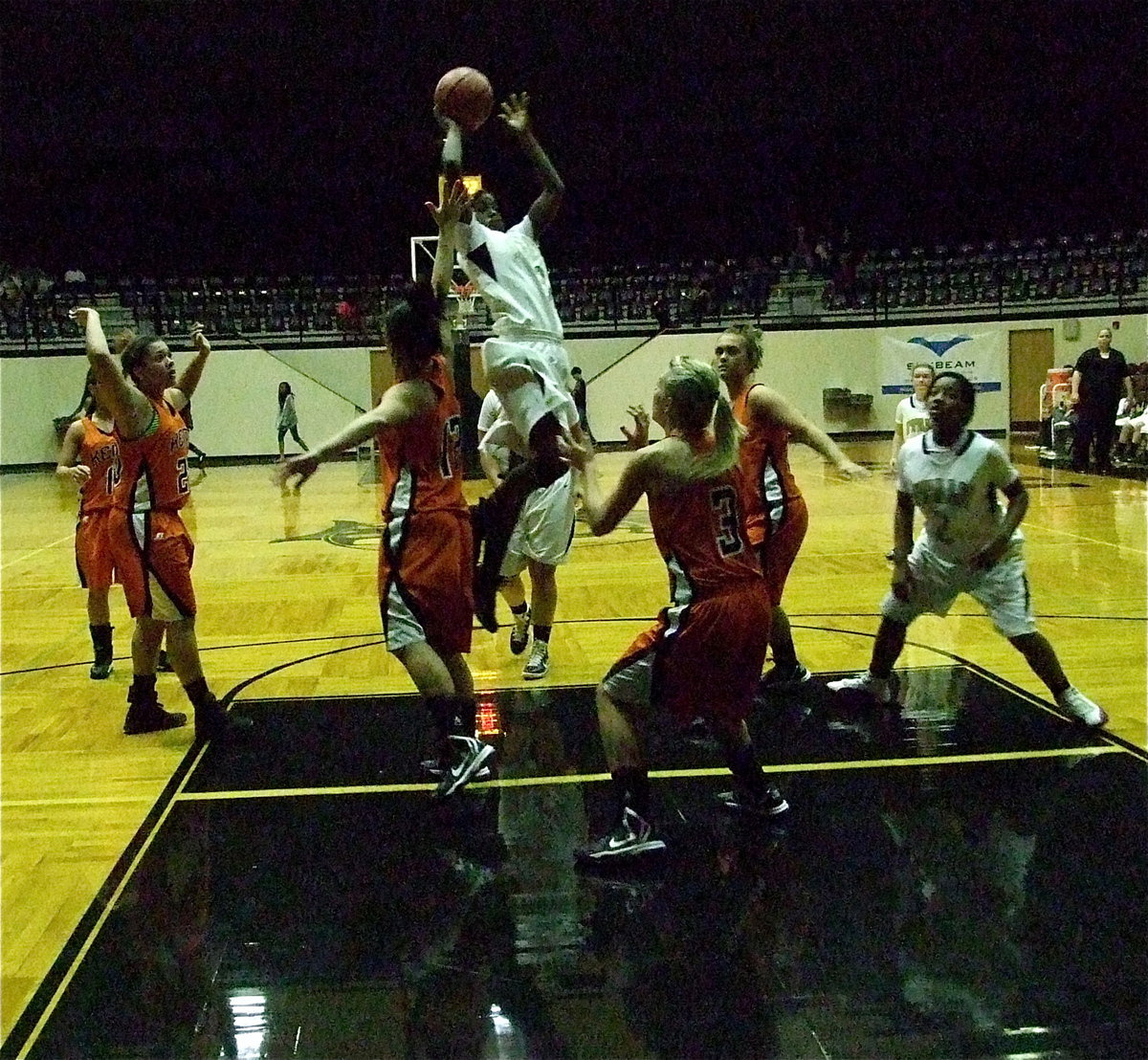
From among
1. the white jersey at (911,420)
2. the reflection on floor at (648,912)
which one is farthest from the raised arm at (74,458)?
the white jersey at (911,420)

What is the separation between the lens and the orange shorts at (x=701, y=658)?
2959 millimetres

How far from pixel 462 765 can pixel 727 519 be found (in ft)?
3.77

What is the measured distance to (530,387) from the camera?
3.44m

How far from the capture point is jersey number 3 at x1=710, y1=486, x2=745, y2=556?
2.96 meters

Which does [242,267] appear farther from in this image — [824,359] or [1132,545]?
[1132,545]

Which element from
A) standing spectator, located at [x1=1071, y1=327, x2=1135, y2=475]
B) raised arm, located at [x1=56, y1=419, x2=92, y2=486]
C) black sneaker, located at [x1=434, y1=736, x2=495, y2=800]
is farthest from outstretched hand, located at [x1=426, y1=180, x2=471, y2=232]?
standing spectator, located at [x1=1071, y1=327, x2=1135, y2=475]

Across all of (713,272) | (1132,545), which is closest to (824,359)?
(713,272)

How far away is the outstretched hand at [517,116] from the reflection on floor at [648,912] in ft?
7.16

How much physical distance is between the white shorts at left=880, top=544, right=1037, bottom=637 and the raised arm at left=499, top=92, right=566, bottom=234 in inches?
73.4

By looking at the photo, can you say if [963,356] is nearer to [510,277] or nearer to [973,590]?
[973,590]

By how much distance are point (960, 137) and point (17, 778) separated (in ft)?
69.6

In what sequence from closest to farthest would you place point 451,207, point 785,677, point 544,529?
1. point 451,207
2. point 785,677
3. point 544,529

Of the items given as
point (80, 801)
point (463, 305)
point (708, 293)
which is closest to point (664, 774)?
point (80, 801)

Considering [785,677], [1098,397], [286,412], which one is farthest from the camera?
[286,412]
